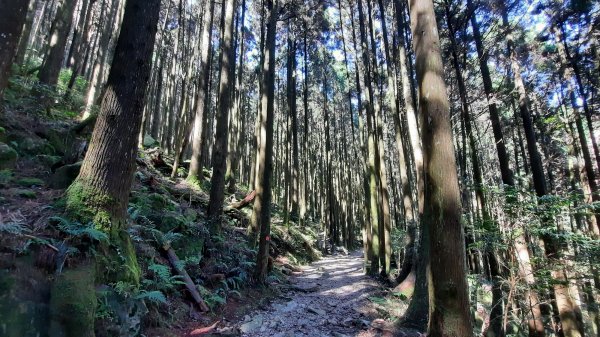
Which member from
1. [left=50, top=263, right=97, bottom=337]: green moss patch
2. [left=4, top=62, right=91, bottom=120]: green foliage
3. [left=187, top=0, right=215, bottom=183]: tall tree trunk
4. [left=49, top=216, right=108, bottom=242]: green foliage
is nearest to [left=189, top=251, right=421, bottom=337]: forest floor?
[left=50, top=263, right=97, bottom=337]: green moss patch

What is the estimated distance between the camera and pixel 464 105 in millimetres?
10961

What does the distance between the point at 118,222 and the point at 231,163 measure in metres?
12.4

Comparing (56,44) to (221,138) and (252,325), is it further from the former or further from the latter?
(252,325)

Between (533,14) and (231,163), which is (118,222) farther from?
(533,14)

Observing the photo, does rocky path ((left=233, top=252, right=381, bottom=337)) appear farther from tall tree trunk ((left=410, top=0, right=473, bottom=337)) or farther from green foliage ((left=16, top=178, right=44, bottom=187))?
green foliage ((left=16, top=178, right=44, bottom=187))

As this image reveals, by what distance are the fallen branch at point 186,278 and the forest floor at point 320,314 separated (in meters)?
0.63

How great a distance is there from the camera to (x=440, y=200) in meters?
2.99

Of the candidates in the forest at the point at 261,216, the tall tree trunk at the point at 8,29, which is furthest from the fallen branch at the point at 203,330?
the tall tree trunk at the point at 8,29

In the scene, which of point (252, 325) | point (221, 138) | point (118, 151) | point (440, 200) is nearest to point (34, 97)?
point (221, 138)

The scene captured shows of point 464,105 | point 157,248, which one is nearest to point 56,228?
point 157,248

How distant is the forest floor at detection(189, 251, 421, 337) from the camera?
5.80m

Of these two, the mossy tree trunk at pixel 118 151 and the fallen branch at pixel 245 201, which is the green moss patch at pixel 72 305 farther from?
the fallen branch at pixel 245 201

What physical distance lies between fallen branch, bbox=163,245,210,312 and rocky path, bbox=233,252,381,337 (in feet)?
2.52

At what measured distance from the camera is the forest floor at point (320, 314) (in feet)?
19.0
